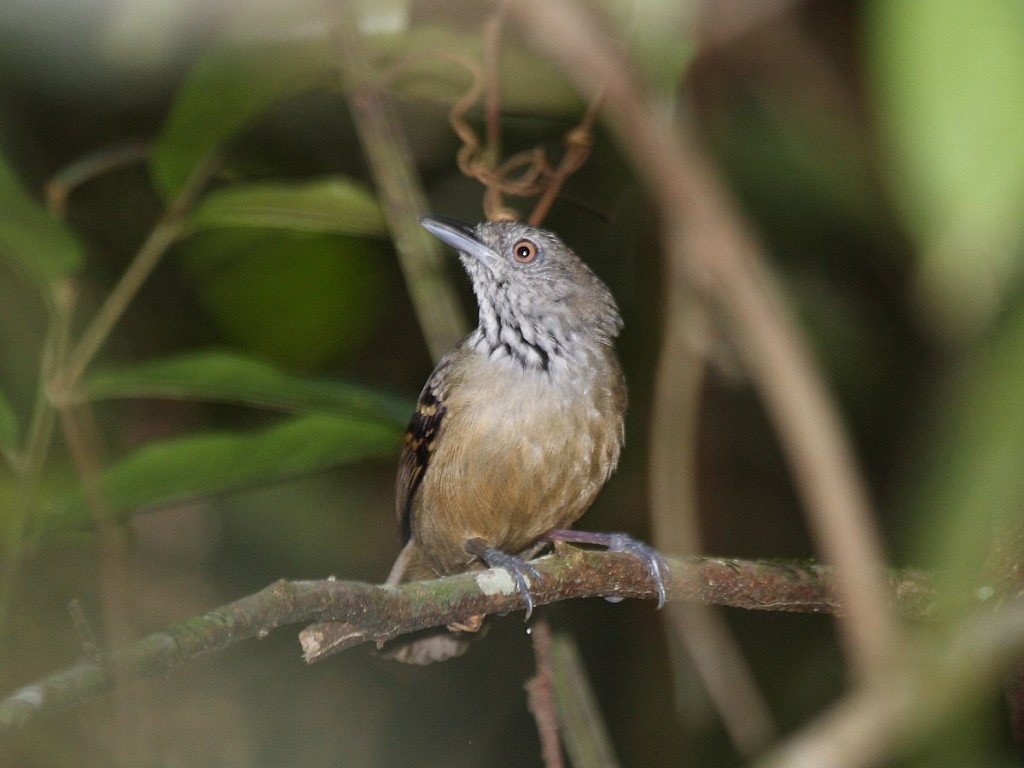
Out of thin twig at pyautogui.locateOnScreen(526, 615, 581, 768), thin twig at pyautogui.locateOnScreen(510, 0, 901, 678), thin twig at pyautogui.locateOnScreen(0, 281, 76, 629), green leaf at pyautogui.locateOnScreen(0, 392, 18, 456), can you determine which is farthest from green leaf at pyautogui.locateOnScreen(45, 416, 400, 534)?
thin twig at pyautogui.locateOnScreen(510, 0, 901, 678)

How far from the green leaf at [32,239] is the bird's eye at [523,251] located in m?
1.60

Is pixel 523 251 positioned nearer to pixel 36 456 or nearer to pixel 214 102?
pixel 214 102

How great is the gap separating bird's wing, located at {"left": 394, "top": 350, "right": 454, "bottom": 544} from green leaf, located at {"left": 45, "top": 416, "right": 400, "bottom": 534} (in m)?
0.41

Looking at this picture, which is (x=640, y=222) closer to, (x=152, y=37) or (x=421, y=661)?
(x=421, y=661)

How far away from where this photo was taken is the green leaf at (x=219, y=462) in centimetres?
311

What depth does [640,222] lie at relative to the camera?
5.88 metres

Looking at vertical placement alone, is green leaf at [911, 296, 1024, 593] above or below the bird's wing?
below

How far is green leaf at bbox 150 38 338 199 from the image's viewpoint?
338cm

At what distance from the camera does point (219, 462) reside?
321 cm

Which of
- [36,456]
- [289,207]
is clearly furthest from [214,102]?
[36,456]

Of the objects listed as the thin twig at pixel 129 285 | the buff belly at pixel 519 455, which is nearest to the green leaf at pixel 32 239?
the thin twig at pixel 129 285

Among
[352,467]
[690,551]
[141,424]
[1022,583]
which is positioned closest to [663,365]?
[690,551]

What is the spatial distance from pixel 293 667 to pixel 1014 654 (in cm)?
523

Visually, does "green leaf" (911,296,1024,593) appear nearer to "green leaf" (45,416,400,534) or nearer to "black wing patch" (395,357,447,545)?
"green leaf" (45,416,400,534)
